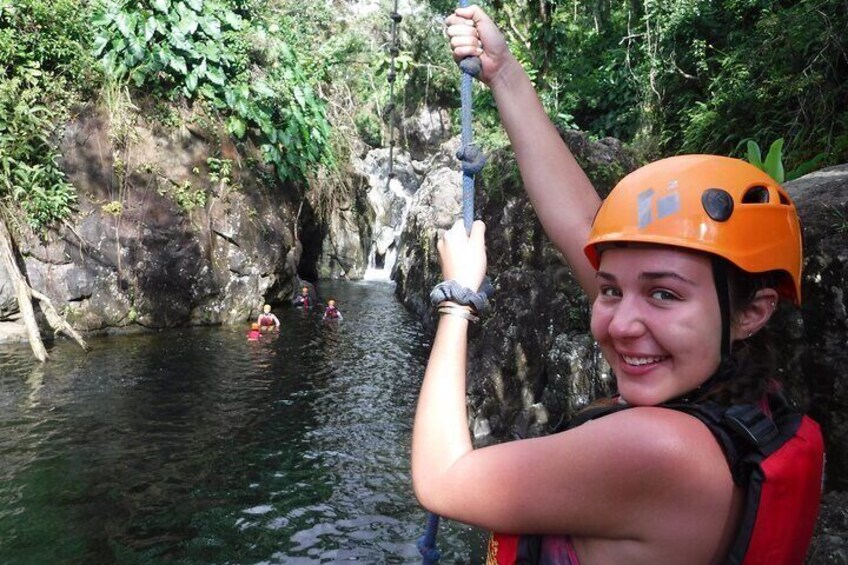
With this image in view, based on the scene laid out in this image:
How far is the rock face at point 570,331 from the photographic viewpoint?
3.81 m

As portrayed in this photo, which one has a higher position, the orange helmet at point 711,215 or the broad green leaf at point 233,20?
the broad green leaf at point 233,20

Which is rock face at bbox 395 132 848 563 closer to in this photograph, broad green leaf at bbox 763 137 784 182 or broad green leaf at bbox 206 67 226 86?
broad green leaf at bbox 763 137 784 182

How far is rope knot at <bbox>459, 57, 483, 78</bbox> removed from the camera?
75.6 inches

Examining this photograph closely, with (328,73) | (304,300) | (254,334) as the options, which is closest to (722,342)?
(254,334)

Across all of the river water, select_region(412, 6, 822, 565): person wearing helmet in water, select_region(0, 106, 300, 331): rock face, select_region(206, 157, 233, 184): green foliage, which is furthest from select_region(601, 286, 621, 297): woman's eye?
select_region(206, 157, 233, 184): green foliage

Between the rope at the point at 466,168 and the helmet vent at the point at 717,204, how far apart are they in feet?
1.90

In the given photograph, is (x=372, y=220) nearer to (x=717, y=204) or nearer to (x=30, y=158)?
(x=30, y=158)

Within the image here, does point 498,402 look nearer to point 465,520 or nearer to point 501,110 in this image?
point 501,110

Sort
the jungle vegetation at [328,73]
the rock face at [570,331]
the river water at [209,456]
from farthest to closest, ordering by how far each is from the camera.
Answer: the jungle vegetation at [328,73] < the river water at [209,456] < the rock face at [570,331]

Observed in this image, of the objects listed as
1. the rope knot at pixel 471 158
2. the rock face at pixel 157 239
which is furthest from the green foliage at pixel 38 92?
the rope knot at pixel 471 158

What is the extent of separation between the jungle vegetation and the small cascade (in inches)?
204

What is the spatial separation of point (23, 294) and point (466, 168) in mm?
11938

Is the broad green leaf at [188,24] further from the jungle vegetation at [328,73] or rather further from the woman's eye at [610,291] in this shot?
the woman's eye at [610,291]

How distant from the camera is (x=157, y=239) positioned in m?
14.5
